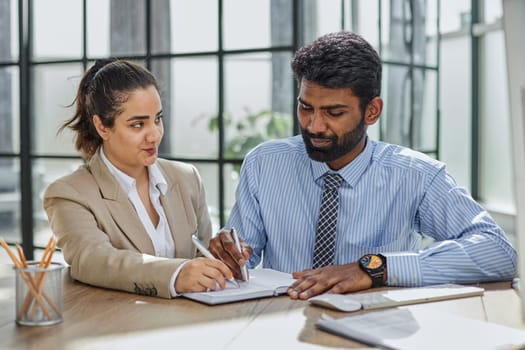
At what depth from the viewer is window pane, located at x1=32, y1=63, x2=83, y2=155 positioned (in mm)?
4344

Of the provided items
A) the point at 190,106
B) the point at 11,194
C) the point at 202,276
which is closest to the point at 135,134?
the point at 202,276

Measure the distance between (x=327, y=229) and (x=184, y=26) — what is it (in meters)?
1.99

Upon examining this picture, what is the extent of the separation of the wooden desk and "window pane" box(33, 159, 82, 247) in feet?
8.69

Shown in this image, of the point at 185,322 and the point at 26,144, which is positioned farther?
the point at 26,144

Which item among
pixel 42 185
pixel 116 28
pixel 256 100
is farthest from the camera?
pixel 42 185

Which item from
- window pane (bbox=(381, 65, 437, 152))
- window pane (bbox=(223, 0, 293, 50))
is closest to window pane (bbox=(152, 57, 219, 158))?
window pane (bbox=(223, 0, 293, 50))

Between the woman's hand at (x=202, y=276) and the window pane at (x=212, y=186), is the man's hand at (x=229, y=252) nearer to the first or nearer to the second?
the woman's hand at (x=202, y=276)

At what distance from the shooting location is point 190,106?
3.90m

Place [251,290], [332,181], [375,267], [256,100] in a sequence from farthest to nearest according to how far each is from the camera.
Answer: [256,100], [332,181], [375,267], [251,290]

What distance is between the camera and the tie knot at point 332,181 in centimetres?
225

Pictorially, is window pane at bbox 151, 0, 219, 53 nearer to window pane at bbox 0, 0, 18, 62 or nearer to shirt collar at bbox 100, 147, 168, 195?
window pane at bbox 0, 0, 18, 62

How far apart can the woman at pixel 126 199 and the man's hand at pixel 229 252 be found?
0.11 m

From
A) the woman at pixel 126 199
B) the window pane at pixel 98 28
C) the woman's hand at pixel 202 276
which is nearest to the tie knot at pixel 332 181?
the woman at pixel 126 199

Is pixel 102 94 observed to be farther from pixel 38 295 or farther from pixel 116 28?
pixel 116 28
